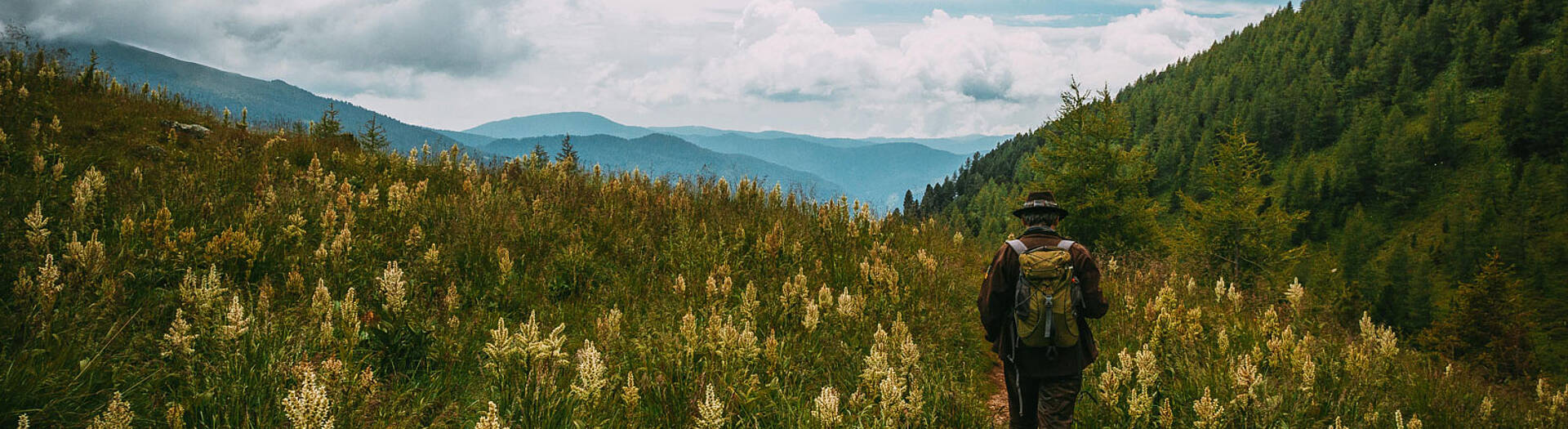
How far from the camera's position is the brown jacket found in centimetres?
480

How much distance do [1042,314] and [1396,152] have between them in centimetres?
15182

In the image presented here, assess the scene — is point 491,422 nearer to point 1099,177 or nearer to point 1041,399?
point 1041,399

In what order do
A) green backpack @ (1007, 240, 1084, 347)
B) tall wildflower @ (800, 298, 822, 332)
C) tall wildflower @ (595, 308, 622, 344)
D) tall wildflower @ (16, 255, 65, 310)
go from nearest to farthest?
1. tall wildflower @ (16, 255, 65, 310)
2. green backpack @ (1007, 240, 1084, 347)
3. tall wildflower @ (595, 308, 622, 344)
4. tall wildflower @ (800, 298, 822, 332)

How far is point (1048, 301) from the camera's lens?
466 cm

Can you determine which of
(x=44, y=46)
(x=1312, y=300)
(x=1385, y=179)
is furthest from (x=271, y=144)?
(x=1385, y=179)

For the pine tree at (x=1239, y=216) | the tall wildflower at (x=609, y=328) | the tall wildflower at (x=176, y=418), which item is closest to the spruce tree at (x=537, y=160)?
the tall wildflower at (x=609, y=328)

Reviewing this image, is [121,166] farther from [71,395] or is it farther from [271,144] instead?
[71,395]

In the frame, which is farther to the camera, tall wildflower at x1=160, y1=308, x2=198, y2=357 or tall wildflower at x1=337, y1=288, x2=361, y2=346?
tall wildflower at x1=337, y1=288, x2=361, y2=346

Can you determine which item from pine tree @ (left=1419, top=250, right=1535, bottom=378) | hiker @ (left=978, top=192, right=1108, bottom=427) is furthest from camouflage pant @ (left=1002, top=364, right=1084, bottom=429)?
pine tree @ (left=1419, top=250, right=1535, bottom=378)

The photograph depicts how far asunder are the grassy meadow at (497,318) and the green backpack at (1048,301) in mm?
693

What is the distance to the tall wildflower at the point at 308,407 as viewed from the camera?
2.79m

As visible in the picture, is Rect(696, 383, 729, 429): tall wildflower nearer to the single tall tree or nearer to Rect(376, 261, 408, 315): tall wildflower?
Rect(376, 261, 408, 315): tall wildflower

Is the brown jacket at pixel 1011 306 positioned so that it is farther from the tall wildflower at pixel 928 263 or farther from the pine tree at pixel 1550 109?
the pine tree at pixel 1550 109

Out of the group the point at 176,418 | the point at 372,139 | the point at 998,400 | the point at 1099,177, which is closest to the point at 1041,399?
the point at 998,400
